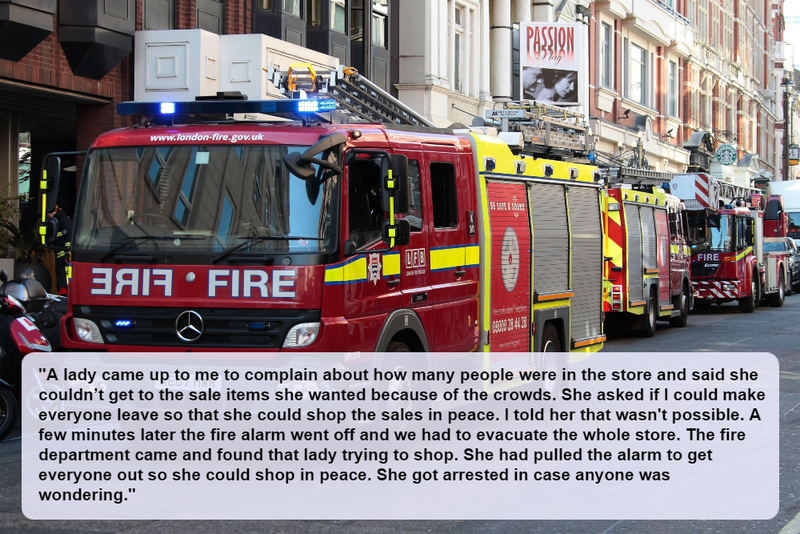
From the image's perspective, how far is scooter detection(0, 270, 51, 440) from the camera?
872 centimetres

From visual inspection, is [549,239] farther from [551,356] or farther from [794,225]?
[794,225]

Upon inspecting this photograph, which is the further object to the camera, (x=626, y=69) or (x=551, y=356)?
(x=626, y=69)

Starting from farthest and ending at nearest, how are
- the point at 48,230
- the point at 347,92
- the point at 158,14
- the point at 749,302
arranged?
the point at 749,302 < the point at 158,14 < the point at 347,92 < the point at 48,230

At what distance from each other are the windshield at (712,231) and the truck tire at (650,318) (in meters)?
5.48

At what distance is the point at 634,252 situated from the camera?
18.6 m

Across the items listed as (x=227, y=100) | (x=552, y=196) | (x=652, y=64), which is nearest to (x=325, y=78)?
(x=227, y=100)

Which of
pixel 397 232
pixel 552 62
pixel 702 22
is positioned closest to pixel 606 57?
pixel 552 62

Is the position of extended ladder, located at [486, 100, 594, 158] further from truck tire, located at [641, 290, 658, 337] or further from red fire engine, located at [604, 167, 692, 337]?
truck tire, located at [641, 290, 658, 337]

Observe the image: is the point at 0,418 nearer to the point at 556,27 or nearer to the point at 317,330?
the point at 317,330

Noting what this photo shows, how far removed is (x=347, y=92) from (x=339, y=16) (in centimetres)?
1268

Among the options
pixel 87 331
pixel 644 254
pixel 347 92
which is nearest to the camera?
pixel 87 331

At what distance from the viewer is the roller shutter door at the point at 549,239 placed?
36.2 ft

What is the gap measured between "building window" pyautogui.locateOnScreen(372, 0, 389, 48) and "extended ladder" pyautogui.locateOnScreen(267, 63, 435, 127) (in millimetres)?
13615

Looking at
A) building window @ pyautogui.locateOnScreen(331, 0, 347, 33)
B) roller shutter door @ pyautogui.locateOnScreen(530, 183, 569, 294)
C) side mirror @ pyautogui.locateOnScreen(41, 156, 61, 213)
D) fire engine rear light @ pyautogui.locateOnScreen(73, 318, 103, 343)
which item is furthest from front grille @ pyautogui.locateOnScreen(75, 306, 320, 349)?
building window @ pyautogui.locateOnScreen(331, 0, 347, 33)
